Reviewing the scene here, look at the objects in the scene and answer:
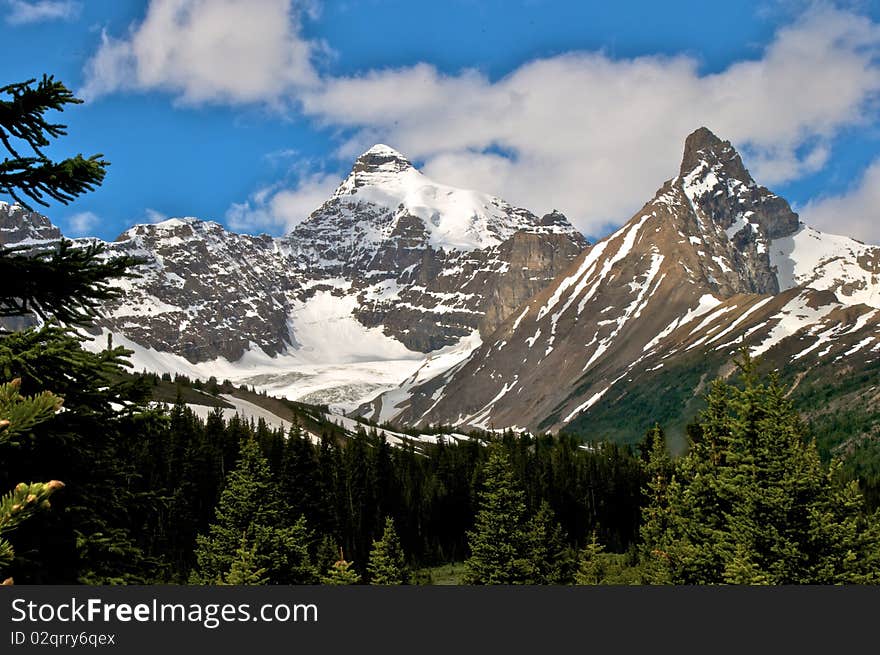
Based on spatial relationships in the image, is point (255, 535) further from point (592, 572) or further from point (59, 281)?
point (59, 281)

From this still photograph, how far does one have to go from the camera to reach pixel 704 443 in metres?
46.8

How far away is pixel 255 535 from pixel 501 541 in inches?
656

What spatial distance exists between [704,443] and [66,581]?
39.2 meters

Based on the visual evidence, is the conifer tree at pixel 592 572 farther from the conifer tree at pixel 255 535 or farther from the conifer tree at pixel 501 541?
the conifer tree at pixel 255 535

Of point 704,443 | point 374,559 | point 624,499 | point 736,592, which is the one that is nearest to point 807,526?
point 704,443

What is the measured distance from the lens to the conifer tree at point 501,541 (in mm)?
61000

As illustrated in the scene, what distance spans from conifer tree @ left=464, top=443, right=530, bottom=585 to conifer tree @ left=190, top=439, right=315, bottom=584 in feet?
37.4

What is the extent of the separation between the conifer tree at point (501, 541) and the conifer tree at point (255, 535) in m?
11.4

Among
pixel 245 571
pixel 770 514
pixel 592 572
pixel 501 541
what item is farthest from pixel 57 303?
pixel 592 572

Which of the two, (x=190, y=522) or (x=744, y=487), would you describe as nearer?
(x=744, y=487)

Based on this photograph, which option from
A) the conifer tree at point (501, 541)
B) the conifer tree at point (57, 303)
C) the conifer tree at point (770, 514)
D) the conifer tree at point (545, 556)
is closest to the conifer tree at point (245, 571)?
the conifer tree at point (501, 541)

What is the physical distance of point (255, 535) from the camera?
182 feet

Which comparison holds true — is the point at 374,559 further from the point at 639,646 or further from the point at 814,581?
the point at 639,646

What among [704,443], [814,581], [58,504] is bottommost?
[814,581]
